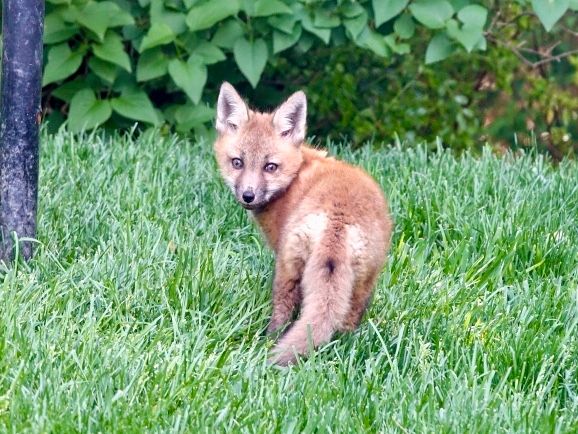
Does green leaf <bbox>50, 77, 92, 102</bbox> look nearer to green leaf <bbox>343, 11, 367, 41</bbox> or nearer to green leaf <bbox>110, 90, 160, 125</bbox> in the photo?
green leaf <bbox>110, 90, 160, 125</bbox>

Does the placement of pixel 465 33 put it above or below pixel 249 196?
above

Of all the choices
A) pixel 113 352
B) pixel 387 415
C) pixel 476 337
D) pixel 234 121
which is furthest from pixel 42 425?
pixel 234 121

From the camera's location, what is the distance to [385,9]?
281 inches

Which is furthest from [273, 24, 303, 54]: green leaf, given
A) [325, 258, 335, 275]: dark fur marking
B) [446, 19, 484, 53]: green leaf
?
[325, 258, 335, 275]: dark fur marking

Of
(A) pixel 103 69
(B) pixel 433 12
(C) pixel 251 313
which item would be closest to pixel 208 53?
(A) pixel 103 69

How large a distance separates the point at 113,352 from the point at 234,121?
1.94 m

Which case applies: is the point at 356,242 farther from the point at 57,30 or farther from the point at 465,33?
the point at 57,30

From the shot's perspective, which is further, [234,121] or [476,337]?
[234,121]

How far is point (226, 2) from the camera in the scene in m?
7.21

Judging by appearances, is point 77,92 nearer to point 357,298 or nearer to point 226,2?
point 226,2

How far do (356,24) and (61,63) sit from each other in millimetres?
2041

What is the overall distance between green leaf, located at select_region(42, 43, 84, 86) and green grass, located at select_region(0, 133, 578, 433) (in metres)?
1.00

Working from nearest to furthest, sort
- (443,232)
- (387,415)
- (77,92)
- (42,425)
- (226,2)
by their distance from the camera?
(42,425) → (387,415) → (443,232) → (226,2) → (77,92)

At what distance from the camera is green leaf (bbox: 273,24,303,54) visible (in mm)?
7297
